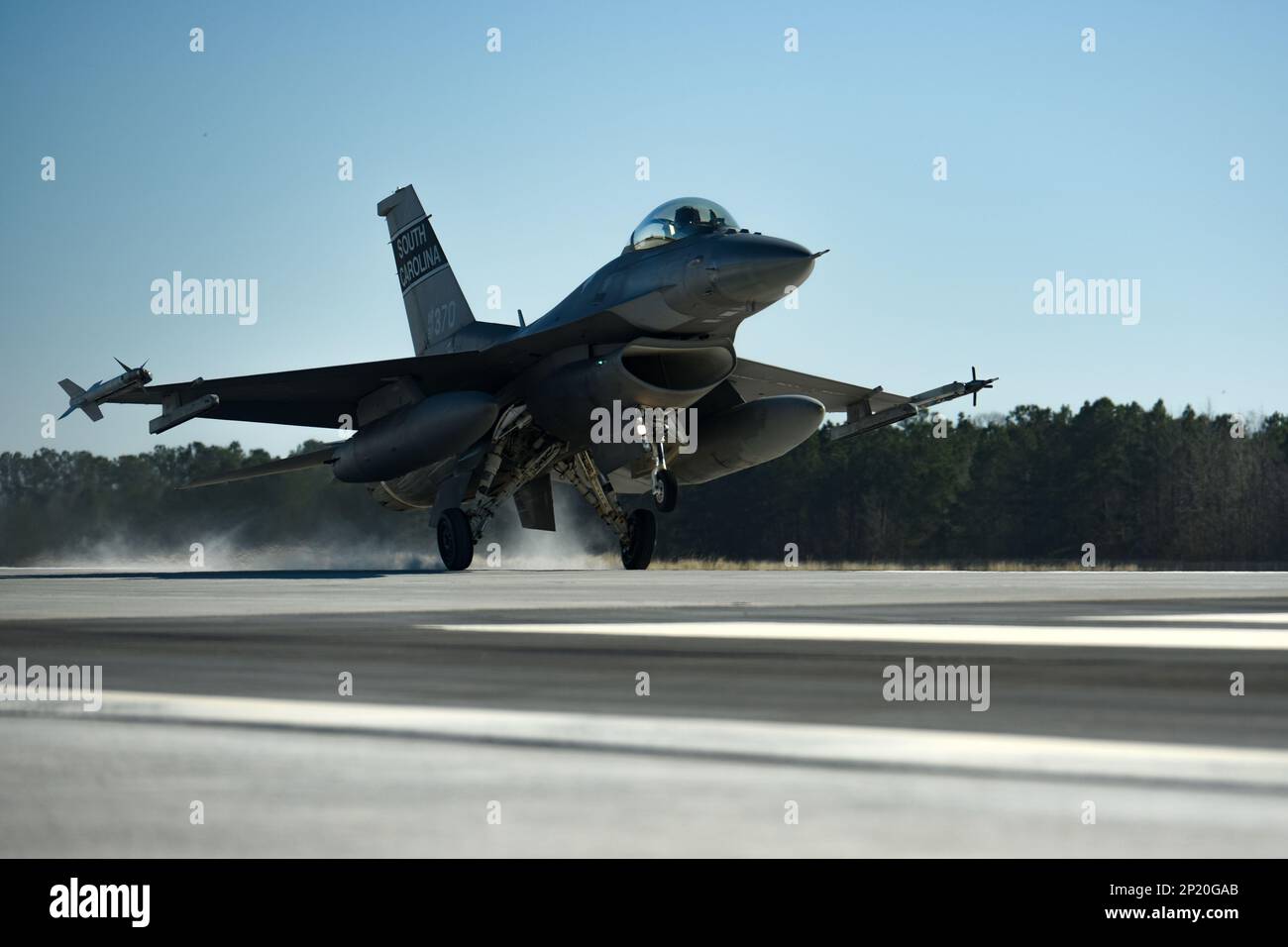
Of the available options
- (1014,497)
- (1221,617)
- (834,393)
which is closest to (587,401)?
(834,393)

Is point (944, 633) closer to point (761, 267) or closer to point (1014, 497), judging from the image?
point (761, 267)

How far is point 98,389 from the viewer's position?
25297mm

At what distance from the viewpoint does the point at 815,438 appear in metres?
111

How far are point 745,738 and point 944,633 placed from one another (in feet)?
18.8

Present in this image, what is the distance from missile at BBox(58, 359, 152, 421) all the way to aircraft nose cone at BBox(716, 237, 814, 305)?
28.4ft

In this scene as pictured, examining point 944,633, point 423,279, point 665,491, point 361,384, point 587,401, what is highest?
point 423,279

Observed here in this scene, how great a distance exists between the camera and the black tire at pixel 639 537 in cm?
2870

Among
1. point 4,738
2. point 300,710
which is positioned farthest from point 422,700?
point 4,738

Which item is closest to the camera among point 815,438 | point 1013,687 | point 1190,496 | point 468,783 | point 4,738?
point 468,783

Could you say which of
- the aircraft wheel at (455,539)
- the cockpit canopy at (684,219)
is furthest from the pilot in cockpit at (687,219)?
the aircraft wheel at (455,539)

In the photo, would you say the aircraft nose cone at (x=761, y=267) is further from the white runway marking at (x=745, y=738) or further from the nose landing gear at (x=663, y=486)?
the white runway marking at (x=745, y=738)
